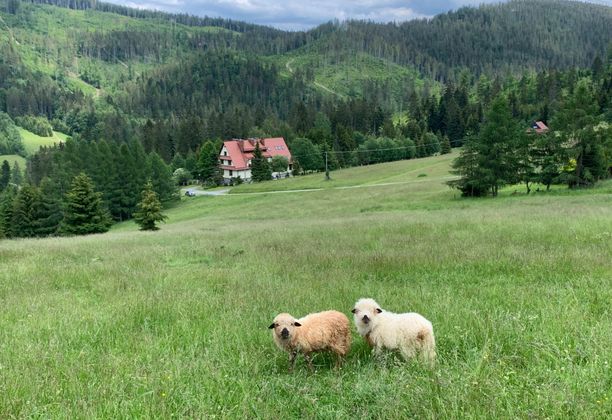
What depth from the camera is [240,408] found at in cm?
383

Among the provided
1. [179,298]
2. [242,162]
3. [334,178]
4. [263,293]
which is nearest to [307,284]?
[263,293]

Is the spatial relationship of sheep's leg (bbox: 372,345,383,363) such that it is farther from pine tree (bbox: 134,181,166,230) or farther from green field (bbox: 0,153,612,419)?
pine tree (bbox: 134,181,166,230)

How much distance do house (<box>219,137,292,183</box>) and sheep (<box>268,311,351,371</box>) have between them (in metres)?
106

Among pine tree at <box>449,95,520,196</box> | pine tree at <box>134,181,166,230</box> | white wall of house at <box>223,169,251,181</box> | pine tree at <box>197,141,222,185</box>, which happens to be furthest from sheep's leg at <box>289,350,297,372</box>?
white wall of house at <box>223,169,251,181</box>

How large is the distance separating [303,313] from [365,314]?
6.66 ft

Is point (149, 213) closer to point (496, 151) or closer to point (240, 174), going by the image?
point (496, 151)

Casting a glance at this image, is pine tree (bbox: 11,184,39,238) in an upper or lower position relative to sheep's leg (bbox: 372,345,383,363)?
lower

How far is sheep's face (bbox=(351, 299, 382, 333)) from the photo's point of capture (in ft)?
17.4

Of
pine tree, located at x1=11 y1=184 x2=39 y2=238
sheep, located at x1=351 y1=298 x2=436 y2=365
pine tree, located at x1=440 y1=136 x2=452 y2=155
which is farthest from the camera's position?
pine tree, located at x1=440 y1=136 x2=452 y2=155

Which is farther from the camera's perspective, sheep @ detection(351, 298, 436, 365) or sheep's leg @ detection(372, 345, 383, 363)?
sheep's leg @ detection(372, 345, 383, 363)

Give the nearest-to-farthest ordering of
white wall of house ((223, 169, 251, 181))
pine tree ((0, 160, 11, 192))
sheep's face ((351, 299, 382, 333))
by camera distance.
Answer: sheep's face ((351, 299, 382, 333)) < white wall of house ((223, 169, 251, 181)) < pine tree ((0, 160, 11, 192))

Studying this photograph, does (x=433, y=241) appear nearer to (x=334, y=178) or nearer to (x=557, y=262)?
(x=557, y=262)

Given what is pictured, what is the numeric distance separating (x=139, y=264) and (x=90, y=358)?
26.1 feet

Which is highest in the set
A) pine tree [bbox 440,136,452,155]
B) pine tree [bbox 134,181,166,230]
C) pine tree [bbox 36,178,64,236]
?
pine tree [bbox 440,136,452,155]
